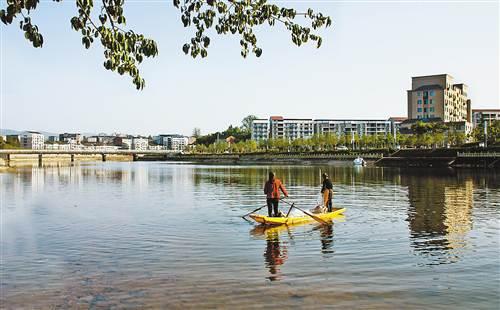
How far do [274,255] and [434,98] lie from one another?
154m

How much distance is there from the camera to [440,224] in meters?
22.2

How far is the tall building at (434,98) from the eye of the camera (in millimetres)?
155750

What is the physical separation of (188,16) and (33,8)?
2447 millimetres

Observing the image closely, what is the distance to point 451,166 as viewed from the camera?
94.2 metres

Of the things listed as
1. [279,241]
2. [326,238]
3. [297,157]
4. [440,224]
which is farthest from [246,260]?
[297,157]

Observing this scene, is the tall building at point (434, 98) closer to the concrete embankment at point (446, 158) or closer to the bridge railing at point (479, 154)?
the concrete embankment at point (446, 158)

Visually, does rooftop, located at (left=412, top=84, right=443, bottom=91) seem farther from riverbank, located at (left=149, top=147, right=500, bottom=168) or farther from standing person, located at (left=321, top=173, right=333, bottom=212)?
standing person, located at (left=321, top=173, right=333, bottom=212)

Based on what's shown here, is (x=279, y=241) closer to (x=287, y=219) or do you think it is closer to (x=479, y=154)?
(x=287, y=219)

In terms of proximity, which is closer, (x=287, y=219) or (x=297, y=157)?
(x=287, y=219)

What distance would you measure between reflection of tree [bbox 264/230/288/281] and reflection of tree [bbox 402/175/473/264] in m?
4.58

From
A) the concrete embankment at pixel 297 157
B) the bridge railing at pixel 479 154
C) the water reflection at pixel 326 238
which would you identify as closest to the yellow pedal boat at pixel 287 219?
the water reflection at pixel 326 238

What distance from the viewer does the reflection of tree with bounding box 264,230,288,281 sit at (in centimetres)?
1372

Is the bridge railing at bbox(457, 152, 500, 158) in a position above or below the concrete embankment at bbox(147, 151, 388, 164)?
above

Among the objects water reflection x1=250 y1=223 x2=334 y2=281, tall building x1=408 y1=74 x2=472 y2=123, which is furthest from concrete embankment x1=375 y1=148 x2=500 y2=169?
water reflection x1=250 y1=223 x2=334 y2=281
